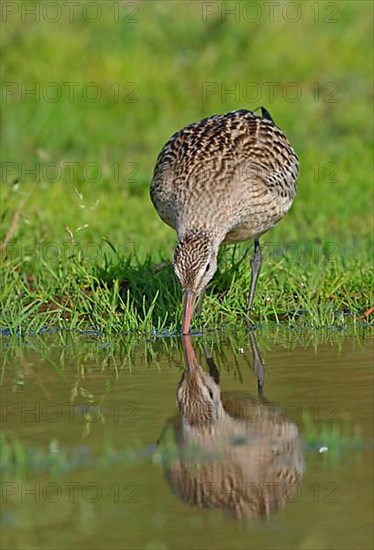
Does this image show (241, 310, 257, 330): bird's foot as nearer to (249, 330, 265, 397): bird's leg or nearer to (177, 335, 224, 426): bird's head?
(249, 330, 265, 397): bird's leg

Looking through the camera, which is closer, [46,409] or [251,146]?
[46,409]

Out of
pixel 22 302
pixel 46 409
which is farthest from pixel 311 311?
pixel 46 409

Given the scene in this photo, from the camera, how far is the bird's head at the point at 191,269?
290 inches

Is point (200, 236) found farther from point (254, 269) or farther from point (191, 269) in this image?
point (254, 269)

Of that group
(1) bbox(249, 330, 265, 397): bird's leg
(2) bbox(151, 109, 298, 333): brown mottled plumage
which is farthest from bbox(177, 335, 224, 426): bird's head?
(2) bbox(151, 109, 298, 333): brown mottled plumage

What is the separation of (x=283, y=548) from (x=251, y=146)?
4438 millimetres

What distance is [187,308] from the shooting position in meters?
7.39

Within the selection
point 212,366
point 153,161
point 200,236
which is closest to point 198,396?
point 212,366

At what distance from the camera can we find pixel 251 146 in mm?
8375

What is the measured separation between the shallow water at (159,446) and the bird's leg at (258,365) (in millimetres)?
28

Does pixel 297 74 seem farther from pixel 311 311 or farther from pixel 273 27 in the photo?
pixel 311 311

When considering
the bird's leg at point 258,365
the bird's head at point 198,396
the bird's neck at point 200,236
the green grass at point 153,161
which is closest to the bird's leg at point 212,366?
the bird's head at point 198,396

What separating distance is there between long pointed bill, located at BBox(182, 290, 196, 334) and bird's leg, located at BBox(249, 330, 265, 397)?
37cm

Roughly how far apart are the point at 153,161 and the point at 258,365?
6.41m
